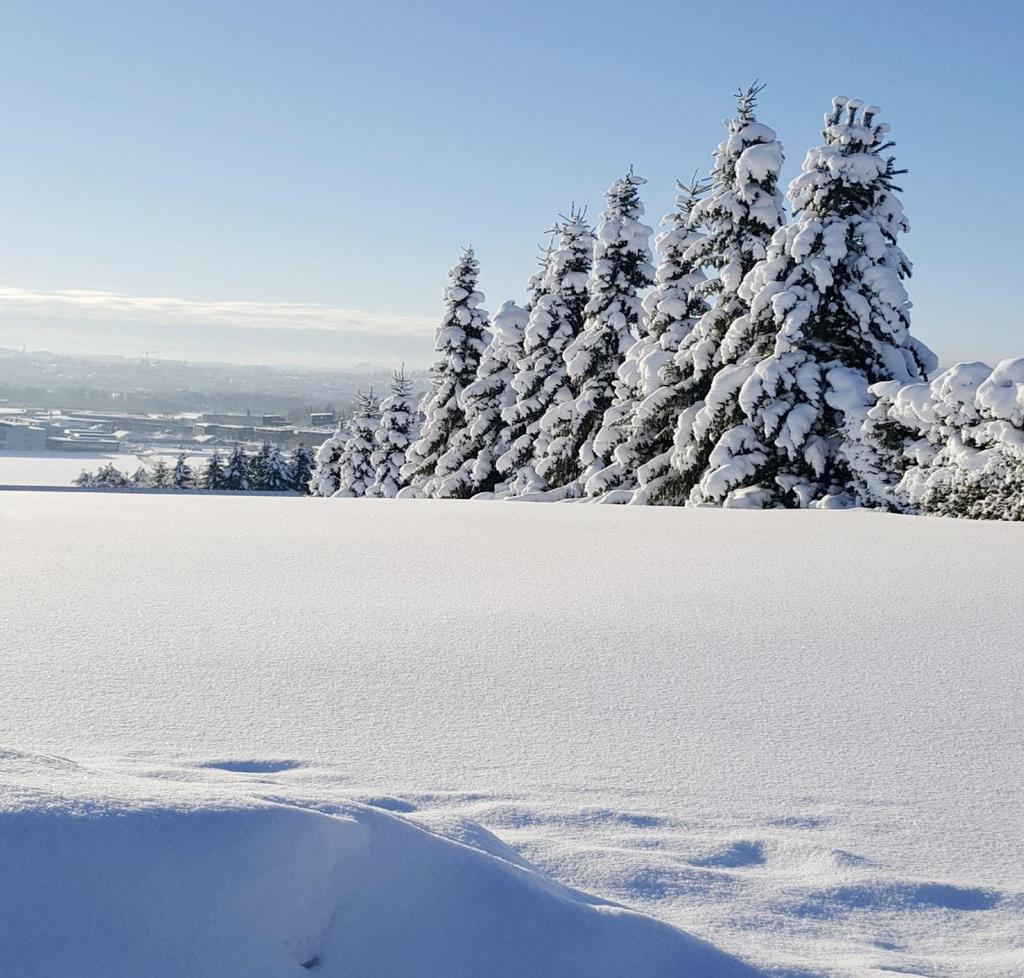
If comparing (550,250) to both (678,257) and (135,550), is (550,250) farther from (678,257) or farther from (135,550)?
(135,550)

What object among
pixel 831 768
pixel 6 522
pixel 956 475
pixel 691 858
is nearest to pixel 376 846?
pixel 691 858

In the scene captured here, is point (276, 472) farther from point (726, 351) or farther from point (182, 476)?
point (726, 351)

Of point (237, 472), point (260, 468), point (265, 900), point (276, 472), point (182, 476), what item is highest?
Result: point (265, 900)

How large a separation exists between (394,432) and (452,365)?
248 inches

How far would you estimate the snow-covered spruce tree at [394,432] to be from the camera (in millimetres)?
37062

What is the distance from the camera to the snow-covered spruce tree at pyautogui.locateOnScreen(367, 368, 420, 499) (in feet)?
122

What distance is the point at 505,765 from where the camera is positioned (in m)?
3.36

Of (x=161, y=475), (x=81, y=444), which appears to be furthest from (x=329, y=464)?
(x=81, y=444)

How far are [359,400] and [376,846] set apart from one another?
132 ft

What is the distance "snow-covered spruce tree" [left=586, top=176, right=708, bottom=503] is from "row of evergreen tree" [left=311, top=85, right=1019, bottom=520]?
1.9 inches

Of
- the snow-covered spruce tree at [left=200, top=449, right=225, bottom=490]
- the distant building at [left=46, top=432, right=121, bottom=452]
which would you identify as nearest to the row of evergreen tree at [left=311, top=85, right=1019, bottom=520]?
the snow-covered spruce tree at [left=200, top=449, right=225, bottom=490]

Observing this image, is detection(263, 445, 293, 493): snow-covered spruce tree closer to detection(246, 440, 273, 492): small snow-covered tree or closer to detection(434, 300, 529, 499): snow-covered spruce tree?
detection(246, 440, 273, 492): small snow-covered tree

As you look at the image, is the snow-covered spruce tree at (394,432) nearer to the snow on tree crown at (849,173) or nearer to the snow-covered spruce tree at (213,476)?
the snow on tree crown at (849,173)

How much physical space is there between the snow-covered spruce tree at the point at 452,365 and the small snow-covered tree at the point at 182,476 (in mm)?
33540
